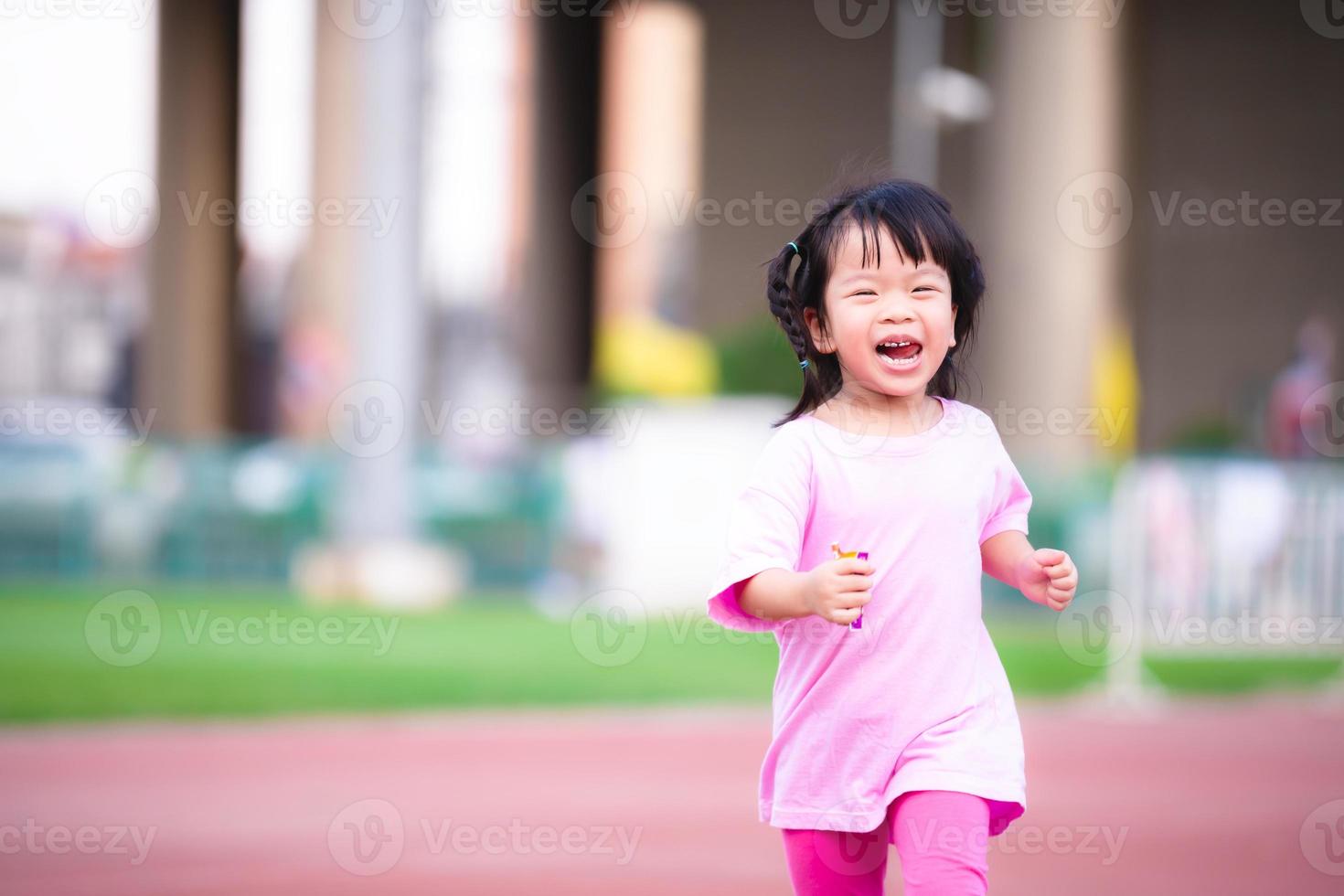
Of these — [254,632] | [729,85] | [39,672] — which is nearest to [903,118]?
[729,85]

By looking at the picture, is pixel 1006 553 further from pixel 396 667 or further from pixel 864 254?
pixel 396 667

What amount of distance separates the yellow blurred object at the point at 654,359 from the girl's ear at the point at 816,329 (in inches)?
1205

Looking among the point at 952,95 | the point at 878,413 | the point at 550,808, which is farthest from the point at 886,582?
the point at 952,95

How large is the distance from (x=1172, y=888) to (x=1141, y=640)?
703 centimetres

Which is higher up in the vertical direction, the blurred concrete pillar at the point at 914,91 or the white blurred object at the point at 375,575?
the blurred concrete pillar at the point at 914,91

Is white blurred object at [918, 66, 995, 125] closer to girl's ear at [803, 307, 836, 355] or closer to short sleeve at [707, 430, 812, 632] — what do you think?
girl's ear at [803, 307, 836, 355]

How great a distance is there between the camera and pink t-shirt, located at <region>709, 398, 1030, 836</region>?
9.72 feet

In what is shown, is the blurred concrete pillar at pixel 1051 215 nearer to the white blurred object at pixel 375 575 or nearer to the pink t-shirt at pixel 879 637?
the white blurred object at pixel 375 575

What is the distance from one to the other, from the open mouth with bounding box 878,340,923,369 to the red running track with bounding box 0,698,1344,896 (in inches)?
105

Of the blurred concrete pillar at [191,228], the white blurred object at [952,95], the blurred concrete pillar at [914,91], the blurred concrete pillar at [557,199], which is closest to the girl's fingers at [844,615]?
the white blurred object at [952,95]

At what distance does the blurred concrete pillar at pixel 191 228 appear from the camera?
35.6m

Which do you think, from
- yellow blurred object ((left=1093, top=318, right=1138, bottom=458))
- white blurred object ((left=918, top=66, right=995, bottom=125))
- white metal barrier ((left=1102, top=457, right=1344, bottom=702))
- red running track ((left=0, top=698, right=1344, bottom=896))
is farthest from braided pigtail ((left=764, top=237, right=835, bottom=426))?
white blurred object ((left=918, top=66, right=995, bottom=125))

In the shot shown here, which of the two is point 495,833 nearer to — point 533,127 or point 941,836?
point 941,836

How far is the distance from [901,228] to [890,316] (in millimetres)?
180
